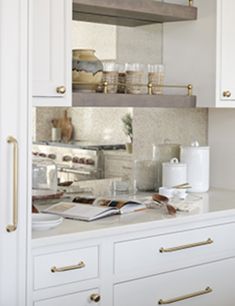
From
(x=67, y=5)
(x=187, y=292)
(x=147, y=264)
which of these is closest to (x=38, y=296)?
(x=147, y=264)

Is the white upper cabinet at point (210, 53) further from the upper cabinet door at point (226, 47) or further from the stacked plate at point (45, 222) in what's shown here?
the stacked plate at point (45, 222)

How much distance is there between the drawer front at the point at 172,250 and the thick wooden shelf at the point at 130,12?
1.11m

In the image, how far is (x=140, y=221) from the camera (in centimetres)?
277

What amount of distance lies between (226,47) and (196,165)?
676mm

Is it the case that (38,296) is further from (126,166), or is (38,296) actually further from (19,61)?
(126,166)

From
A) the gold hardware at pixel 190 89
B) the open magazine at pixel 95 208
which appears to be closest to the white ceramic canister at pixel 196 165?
the gold hardware at pixel 190 89

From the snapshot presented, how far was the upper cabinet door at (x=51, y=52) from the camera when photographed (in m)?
2.72

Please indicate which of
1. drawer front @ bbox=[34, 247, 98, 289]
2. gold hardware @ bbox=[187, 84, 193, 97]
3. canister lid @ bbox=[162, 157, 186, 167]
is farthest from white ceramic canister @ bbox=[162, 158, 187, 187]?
drawer front @ bbox=[34, 247, 98, 289]

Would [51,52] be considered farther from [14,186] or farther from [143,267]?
[143,267]

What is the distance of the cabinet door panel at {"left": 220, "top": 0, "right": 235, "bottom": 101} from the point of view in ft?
11.2

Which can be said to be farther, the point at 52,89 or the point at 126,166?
the point at 126,166

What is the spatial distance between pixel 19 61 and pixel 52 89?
516 mm

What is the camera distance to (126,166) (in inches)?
140

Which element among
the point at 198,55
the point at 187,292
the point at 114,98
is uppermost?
the point at 198,55
